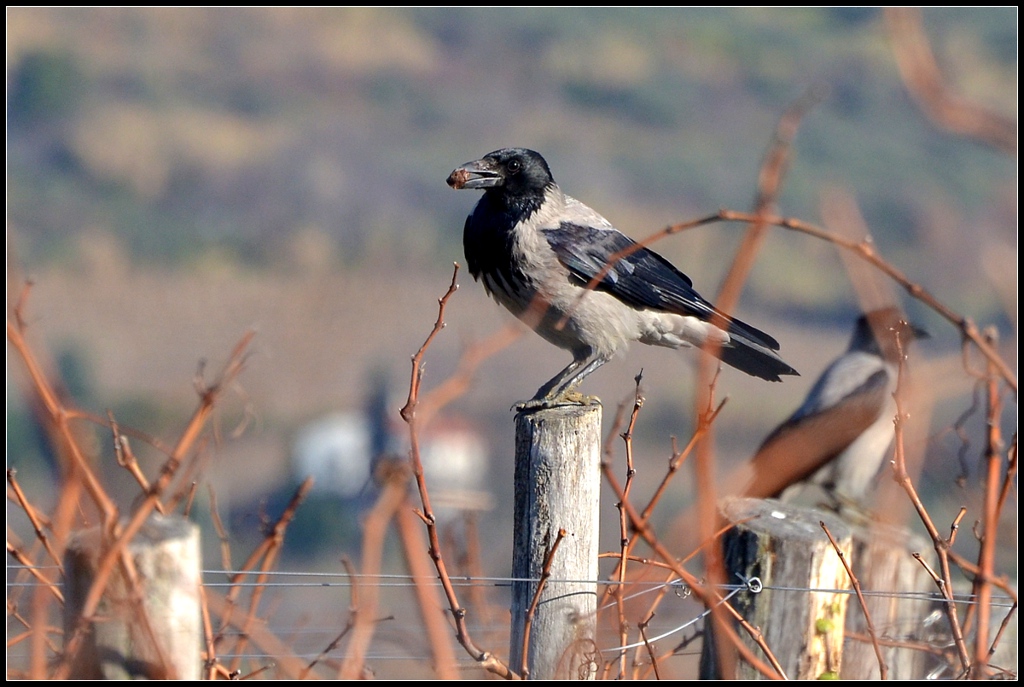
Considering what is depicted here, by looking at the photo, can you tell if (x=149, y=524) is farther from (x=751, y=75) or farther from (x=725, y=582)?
(x=751, y=75)

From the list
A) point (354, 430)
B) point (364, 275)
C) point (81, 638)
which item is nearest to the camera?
point (81, 638)

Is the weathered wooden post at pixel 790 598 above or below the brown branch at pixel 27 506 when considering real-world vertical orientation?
below

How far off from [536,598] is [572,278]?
2.49 metres

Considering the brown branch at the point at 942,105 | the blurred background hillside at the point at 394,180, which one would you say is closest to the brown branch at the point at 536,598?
the brown branch at the point at 942,105

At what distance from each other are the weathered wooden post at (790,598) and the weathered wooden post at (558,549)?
1.36ft

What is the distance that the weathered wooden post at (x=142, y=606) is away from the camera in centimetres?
219

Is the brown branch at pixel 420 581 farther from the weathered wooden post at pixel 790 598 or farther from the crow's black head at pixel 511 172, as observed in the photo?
the crow's black head at pixel 511 172

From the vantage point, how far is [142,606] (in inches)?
85.4

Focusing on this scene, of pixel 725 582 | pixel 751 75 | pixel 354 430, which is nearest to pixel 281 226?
pixel 354 430

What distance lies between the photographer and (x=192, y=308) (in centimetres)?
3522

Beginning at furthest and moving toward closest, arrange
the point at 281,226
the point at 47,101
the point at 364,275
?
the point at 47,101, the point at 281,226, the point at 364,275

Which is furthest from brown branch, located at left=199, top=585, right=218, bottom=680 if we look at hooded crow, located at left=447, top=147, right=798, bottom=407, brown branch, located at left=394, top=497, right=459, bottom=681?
hooded crow, located at left=447, top=147, right=798, bottom=407

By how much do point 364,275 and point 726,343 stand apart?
32.9m

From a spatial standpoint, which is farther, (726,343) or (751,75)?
(751,75)
